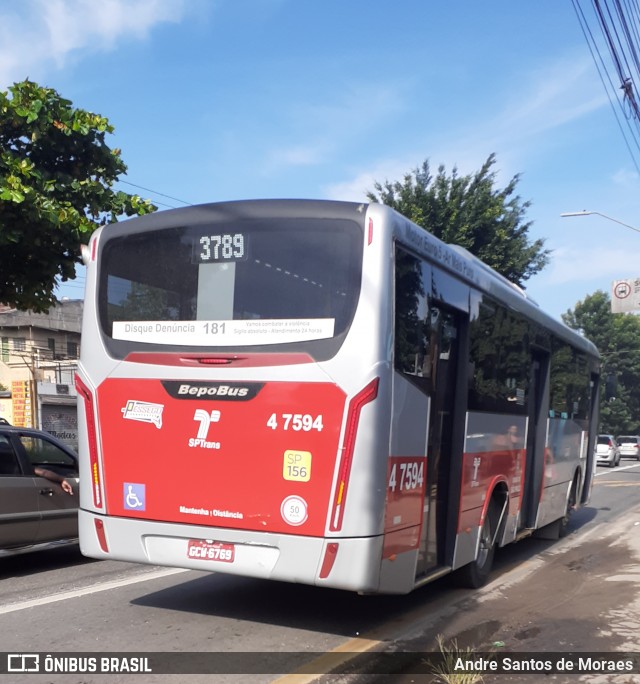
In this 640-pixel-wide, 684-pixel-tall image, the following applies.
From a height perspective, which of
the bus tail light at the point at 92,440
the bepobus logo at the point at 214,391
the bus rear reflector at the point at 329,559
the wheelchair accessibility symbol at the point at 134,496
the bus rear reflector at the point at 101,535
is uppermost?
the bepobus logo at the point at 214,391

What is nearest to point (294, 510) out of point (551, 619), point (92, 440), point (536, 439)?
point (92, 440)

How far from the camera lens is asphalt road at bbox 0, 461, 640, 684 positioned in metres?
5.54

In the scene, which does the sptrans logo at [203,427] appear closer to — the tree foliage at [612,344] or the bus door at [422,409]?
the bus door at [422,409]

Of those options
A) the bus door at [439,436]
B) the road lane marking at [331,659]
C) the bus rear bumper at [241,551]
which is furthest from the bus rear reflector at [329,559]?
the bus door at [439,436]

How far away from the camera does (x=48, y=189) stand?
11.2 meters

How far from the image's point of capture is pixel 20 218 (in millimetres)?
10984

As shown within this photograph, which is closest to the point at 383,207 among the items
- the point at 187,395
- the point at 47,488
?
the point at 187,395

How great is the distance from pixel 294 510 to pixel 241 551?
51 cm

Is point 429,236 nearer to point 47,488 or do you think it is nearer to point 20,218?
point 47,488

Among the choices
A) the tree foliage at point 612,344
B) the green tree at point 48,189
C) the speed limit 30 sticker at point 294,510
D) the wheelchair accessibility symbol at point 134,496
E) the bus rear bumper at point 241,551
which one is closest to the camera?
the bus rear bumper at point 241,551

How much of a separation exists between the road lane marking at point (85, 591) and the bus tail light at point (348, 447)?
3.05 meters

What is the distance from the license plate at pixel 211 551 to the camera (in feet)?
18.0

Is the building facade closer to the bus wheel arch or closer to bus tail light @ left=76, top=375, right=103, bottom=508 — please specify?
the bus wheel arch

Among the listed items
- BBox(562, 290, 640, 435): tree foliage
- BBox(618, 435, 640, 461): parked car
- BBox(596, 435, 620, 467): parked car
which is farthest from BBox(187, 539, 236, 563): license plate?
BBox(562, 290, 640, 435): tree foliage
